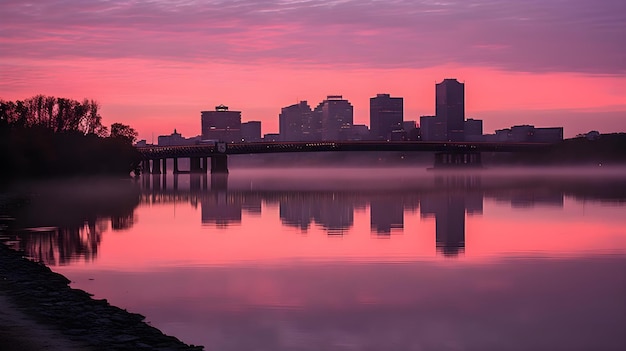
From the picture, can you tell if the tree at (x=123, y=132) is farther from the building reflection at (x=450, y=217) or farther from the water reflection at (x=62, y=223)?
the building reflection at (x=450, y=217)

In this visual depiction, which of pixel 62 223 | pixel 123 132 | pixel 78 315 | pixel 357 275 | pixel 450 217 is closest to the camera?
pixel 78 315

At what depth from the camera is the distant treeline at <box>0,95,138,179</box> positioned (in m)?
104

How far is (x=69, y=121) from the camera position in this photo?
138125 millimetres

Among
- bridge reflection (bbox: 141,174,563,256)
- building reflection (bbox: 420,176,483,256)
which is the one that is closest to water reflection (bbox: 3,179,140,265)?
bridge reflection (bbox: 141,174,563,256)

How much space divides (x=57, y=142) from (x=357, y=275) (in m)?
106

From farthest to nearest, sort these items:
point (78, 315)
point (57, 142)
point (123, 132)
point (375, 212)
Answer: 1. point (123, 132)
2. point (57, 142)
3. point (375, 212)
4. point (78, 315)

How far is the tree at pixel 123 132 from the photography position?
164875 mm

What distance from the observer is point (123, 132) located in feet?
566

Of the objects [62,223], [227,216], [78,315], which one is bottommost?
[227,216]

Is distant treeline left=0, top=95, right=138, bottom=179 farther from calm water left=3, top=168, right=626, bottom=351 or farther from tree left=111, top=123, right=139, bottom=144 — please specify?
calm water left=3, top=168, right=626, bottom=351

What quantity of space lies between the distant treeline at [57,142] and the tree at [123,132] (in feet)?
0.92

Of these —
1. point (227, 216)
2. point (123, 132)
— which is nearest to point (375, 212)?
point (227, 216)

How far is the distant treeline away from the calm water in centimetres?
5205

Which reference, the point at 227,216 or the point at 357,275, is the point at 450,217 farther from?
the point at 357,275
